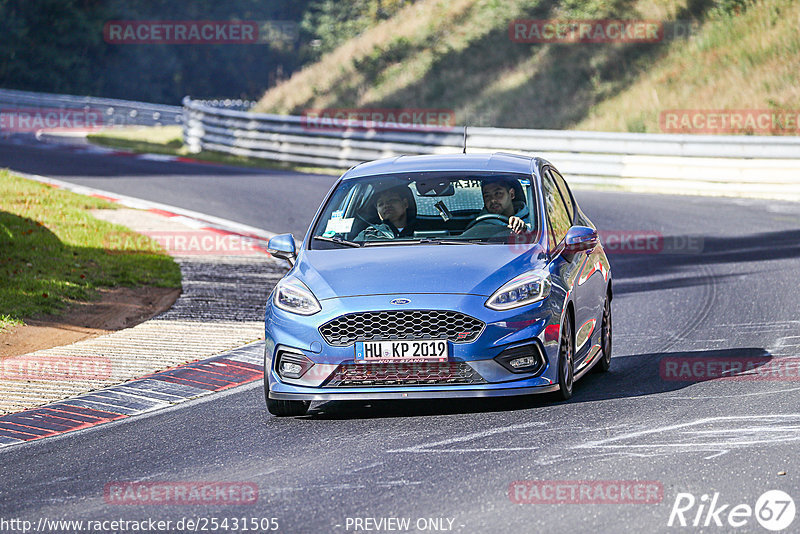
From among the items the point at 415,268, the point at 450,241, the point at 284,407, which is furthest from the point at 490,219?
the point at 284,407

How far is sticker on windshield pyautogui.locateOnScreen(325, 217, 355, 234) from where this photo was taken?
9.24 metres

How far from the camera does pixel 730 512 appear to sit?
19.2 feet

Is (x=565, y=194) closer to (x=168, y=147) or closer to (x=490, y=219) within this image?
(x=490, y=219)

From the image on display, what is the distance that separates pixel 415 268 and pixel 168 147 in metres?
32.9

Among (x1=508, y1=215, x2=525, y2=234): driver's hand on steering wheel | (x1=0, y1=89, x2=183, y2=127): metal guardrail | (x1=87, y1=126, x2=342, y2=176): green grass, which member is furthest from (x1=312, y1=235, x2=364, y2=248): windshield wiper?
(x1=0, y1=89, x2=183, y2=127): metal guardrail

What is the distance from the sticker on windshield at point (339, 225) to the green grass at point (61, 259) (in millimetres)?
4469

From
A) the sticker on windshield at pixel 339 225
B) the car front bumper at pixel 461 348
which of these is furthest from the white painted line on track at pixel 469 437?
the sticker on windshield at pixel 339 225

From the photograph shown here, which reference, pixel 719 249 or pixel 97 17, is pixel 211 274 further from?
pixel 97 17

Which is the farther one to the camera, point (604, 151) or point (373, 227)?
point (604, 151)

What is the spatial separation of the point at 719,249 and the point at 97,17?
57438 millimetres

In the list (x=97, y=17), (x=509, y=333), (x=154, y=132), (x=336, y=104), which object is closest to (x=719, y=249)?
(x=509, y=333)

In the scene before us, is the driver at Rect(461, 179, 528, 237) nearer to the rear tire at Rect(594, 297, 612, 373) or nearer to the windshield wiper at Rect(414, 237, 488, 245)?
the windshield wiper at Rect(414, 237, 488, 245)

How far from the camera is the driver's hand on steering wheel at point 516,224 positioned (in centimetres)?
897

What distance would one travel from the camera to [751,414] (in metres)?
8.00
